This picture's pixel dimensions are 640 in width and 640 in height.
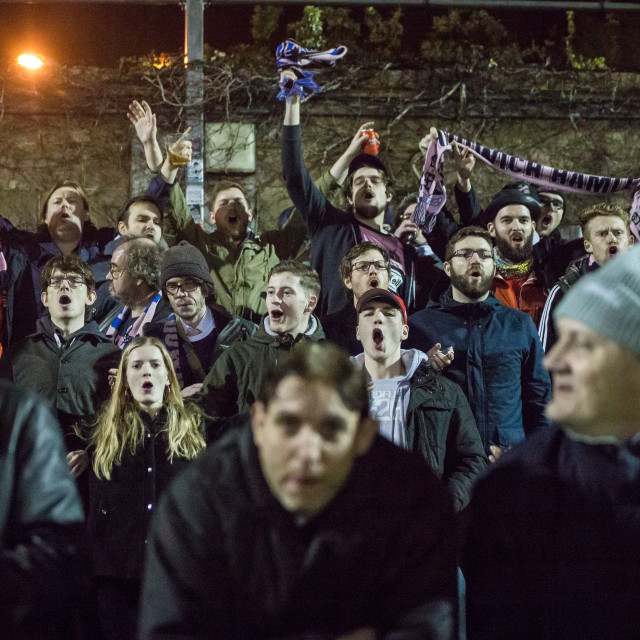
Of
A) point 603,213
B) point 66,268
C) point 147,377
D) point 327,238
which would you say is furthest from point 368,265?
point 66,268

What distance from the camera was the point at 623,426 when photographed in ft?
8.46

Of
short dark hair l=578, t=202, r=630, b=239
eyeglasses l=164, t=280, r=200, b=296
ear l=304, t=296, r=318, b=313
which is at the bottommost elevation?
ear l=304, t=296, r=318, b=313

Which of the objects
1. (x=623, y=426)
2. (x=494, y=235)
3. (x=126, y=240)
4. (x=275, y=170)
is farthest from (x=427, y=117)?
(x=623, y=426)

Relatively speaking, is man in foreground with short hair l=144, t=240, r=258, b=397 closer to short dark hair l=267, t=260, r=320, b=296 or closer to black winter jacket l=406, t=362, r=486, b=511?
short dark hair l=267, t=260, r=320, b=296

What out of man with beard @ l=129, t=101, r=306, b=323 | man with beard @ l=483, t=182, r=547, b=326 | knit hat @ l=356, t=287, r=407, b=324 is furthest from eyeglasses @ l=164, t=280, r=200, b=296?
man with beard @ l=483, t=182, r=547, b=326

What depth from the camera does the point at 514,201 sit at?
639cm

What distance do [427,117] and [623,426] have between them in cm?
901

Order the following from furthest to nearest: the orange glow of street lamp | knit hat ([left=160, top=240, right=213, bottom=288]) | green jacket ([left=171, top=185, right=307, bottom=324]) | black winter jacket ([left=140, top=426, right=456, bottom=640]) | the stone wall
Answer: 1. the stone wall
2. the orange glow of street lamp
3. green jacket ([left=171, top=185, right=307, bottom=324])
4. knit hat ([left=160, top=240, right=213, bottom=288])
5. black winter jacket ([left=140, top=426, right=456, bottom=640])

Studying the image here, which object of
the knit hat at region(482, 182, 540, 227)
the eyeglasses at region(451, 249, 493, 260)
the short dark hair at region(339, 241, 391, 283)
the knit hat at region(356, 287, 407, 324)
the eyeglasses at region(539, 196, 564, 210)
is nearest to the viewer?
the knit hat at region(356, 287, 407, 324)

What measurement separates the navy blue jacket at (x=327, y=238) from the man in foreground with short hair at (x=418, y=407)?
127 centimetres

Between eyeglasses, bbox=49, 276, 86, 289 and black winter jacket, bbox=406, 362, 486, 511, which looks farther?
eyeglasses, bbox=49, 276, 86, 289

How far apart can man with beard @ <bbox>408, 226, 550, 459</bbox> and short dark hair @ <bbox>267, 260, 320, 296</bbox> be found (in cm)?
66

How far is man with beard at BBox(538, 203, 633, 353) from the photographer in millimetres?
5711

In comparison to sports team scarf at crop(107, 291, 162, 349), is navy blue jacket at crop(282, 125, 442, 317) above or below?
above
